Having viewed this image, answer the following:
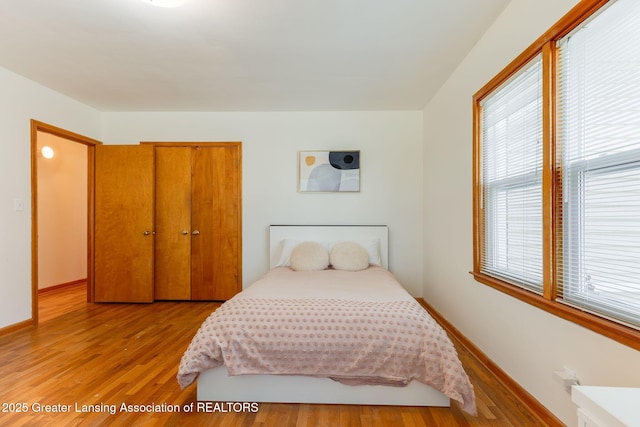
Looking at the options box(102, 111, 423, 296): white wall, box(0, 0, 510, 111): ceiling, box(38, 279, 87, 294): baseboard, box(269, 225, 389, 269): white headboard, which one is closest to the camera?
box(0, 0, 510, 111): ceiling

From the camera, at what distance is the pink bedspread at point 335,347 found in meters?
1.73

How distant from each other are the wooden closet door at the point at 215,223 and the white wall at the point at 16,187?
5.17 feet

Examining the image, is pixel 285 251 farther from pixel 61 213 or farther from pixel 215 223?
pixel 61 213

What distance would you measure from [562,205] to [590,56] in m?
0.69

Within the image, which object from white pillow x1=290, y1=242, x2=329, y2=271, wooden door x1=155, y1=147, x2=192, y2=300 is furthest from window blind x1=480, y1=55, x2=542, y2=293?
wooden door x1=155, y1=147, x2=192, y2=300

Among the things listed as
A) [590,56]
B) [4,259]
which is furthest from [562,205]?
[4,259]

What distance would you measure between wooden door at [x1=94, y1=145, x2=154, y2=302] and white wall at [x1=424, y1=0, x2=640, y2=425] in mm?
3448

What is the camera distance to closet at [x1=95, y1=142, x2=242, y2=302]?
151 inches

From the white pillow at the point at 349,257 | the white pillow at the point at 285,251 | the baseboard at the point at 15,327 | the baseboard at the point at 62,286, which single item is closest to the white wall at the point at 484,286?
the white pillow at the point at 349,257

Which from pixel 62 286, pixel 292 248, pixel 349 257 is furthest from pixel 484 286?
pixel 62 286

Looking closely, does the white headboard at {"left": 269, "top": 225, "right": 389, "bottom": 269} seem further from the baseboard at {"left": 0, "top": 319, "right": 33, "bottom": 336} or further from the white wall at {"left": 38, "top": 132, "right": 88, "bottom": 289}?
the white wall at {"left": 38, "top": 132, "right": 88, "bottom": 289}

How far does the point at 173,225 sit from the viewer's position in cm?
395

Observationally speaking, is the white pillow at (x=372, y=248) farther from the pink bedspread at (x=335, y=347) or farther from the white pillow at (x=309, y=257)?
the pink bedspread at (x=335, y=347)

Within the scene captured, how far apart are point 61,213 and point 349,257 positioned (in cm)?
458
